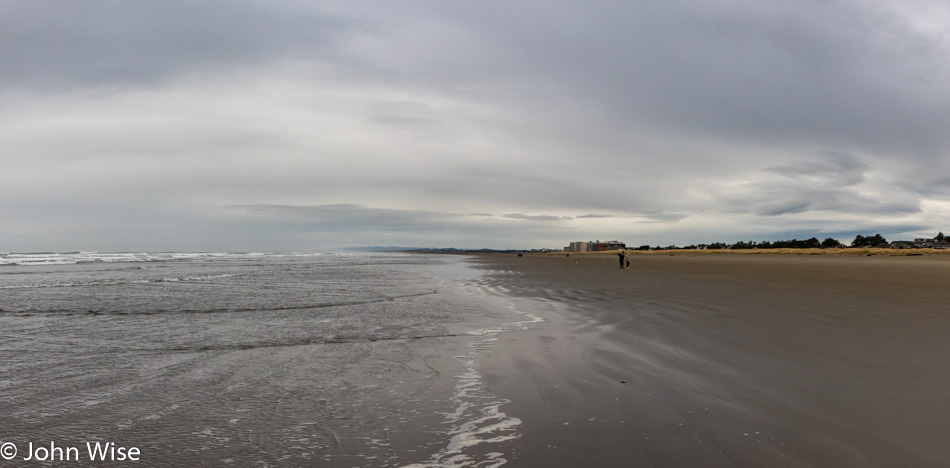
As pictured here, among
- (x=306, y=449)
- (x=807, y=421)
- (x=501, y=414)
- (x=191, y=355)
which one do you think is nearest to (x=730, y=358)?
(x=807, y=421)

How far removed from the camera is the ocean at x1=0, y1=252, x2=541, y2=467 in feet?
12.6

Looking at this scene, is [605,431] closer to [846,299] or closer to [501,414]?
[501,414]

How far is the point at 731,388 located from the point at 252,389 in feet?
17.8

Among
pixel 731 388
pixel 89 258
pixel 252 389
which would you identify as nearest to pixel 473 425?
pixel 252 389

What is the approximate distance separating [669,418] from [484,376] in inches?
95.4

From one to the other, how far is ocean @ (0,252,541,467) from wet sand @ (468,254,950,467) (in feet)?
2.05

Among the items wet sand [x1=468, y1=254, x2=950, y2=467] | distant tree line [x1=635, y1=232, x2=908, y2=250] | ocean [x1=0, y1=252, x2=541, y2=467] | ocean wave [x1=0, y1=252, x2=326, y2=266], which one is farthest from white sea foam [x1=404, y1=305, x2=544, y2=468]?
distant tree line [x1=635, y1=232, x2=908, y2=250]

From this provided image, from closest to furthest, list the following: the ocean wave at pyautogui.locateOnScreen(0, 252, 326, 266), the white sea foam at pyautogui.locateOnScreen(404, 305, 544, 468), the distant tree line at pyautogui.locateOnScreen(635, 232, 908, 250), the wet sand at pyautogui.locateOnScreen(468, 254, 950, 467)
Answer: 1. the white sea foam at pyautogui.locateOnScreen(404, 305, 544, 468)
2. the wet sand at pyautogui.locateOnScreen(468, 254, 950, 467)
3. the ocean wave at pyautogui.locateOnScreen(0, 252, 326, 266)
4. the distant tree line at pyautogui.locateOnScreen(635, 232, 908, 250)

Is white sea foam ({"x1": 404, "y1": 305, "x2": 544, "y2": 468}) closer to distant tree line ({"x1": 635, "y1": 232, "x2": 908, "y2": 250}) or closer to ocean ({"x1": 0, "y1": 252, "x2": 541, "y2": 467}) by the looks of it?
ocean ({"x1": 0, "y1": 252, "x2": 541, "y2": 467})

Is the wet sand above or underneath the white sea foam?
above

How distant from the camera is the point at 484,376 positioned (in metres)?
6.16

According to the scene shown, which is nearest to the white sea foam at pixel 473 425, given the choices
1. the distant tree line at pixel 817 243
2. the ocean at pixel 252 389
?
the ocean at pixel 252 389

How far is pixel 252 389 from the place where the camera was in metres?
5.55

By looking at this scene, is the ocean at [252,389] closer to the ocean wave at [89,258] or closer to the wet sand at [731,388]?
the wet sand at [731,388]
